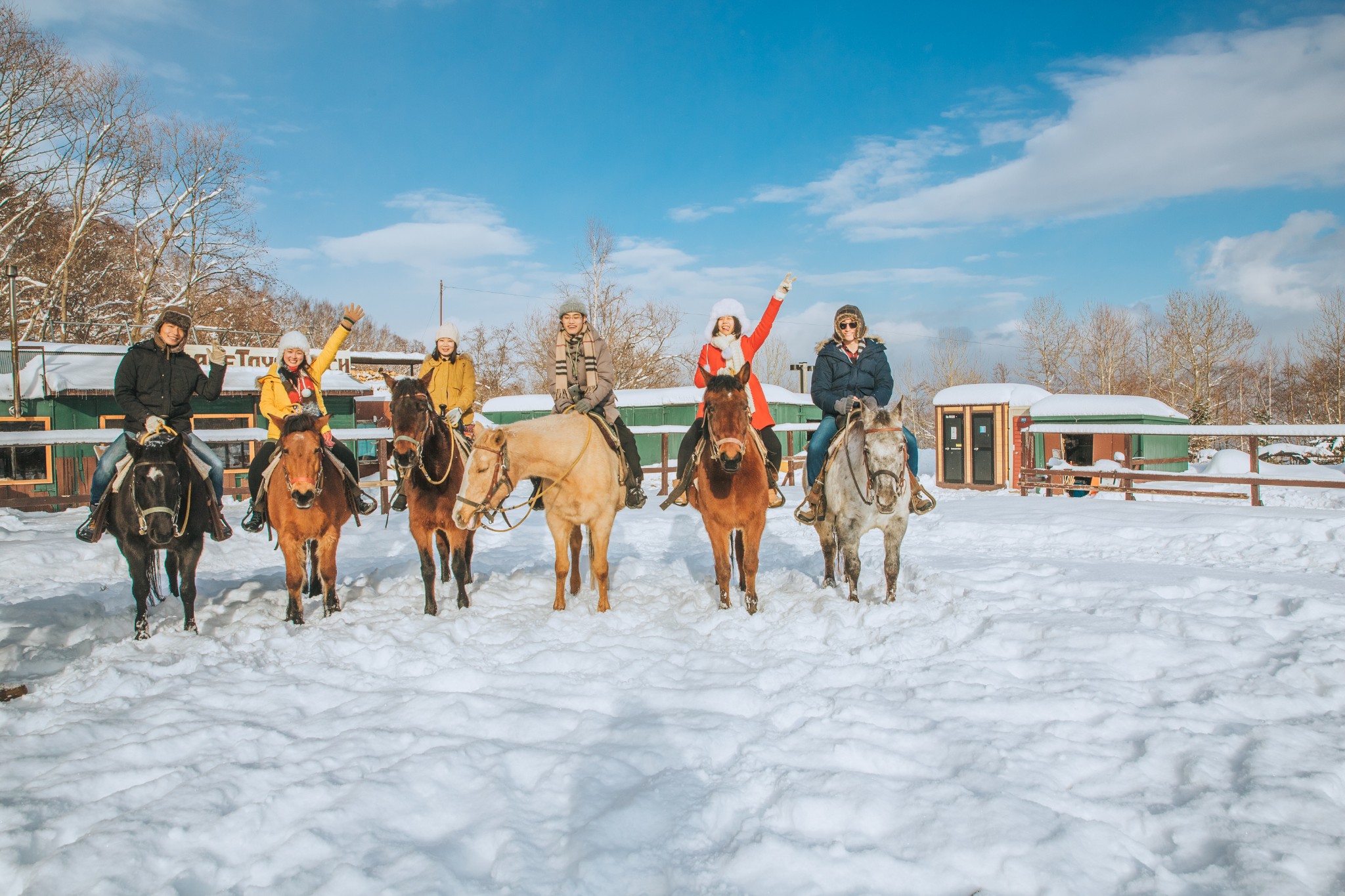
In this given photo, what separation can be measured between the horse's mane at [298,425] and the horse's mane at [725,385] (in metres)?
3.17

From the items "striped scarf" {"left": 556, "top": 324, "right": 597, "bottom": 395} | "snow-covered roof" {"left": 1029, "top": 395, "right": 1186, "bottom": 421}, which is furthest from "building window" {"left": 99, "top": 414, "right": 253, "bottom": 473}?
"snow-covered roof" {"left": 1029, "top": 395, "right": 1186, "bottom": 421}

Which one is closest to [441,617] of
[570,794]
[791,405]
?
[570,794]

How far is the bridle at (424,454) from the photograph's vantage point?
5820 mm

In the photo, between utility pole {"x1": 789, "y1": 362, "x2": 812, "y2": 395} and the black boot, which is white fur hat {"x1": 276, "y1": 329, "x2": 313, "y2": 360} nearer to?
the black boot

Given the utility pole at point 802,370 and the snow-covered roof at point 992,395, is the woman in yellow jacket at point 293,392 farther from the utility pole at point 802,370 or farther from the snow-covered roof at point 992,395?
the utility pole at point 802,370

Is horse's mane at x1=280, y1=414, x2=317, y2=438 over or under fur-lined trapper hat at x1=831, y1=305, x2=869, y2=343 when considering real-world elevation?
under

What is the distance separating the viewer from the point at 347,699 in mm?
3900

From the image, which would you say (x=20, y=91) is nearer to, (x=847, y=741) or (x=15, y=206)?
(x=15, y=206)

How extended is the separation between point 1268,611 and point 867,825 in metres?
4.29

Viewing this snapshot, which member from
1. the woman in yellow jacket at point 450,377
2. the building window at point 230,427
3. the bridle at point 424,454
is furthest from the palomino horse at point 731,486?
the building window at point 230,427

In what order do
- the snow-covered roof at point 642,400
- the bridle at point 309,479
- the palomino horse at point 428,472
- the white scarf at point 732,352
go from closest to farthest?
the bridle at point 309,479, the palomino horse at point 428,472, the white scarf at point 732,352, the snow-covered roof at point 642,400

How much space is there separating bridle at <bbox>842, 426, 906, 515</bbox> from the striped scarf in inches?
98.2

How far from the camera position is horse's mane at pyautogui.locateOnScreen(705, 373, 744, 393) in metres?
5.41

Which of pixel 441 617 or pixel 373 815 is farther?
pixel 441 617
